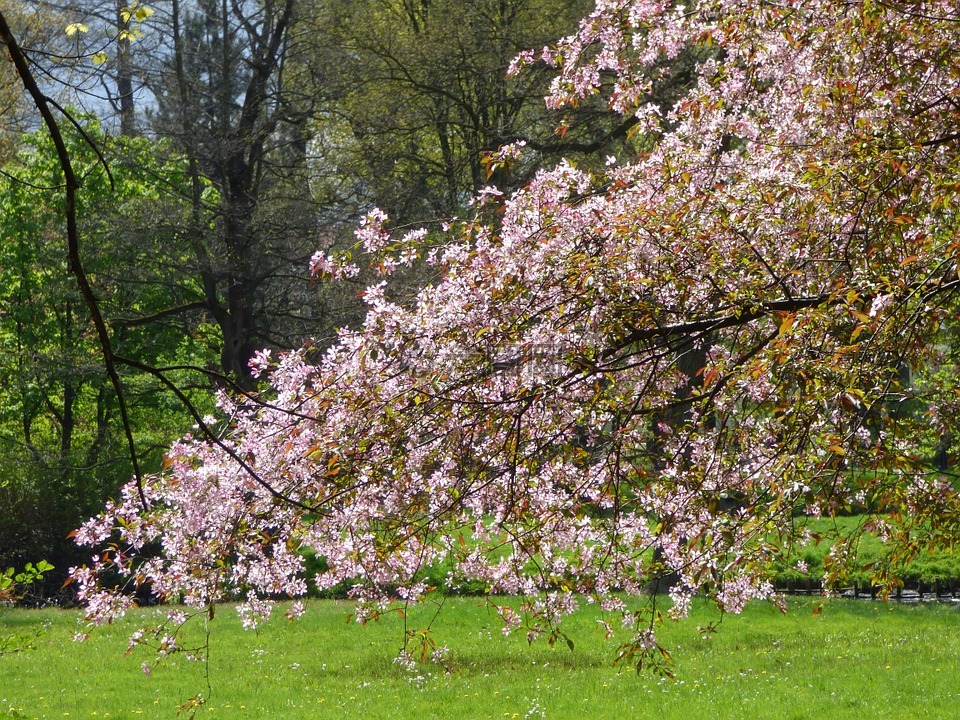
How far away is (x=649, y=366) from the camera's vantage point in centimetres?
559

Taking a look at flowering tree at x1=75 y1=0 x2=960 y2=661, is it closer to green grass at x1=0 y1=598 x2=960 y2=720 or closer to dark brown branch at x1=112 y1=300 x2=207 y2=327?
green grass at x1=0 y1=598 x2=960 y2=720

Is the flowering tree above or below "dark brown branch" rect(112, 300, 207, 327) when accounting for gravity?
below

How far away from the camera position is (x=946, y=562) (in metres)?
19.2

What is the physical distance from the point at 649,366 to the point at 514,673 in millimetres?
7109

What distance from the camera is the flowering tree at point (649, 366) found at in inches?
192

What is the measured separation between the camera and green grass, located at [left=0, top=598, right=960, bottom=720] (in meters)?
9.73

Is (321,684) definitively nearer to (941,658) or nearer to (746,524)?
(941,658)

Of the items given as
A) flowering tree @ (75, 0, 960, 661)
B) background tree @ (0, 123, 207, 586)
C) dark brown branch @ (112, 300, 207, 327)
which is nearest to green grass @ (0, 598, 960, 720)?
flowering tree @ (75, 0, 960, 661)

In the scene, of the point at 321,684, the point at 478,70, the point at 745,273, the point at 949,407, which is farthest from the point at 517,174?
the point at 745,273

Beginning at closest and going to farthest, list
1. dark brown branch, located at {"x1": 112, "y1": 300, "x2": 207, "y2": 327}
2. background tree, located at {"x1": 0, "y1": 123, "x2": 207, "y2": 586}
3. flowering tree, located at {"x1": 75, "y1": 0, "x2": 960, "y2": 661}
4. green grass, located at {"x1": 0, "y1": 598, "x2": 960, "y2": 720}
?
flowering tree, located at {"x1": 75, "y1": 0, "x2": 960, "y2": 661} → green grass, located at {"x1": 0, "y1": 598, "x2": 960, "y2": 720} → background tree, located at {"x1": 0, "y1": 123, "x2": 207, "y2": 586} → dark brown branch, located at {"x1": 112, "y1": 300, "x2": 207, "y2": 327}

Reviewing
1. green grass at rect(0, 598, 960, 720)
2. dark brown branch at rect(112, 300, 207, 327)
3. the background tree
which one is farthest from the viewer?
dark brown branch at rect(112, 300, 207, 327)

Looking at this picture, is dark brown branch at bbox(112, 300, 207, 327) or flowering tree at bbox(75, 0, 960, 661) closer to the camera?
flowering tree at bbox(75, 0, 960, 661)

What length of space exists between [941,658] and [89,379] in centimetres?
1757

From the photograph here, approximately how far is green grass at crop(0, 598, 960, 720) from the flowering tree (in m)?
2.57
